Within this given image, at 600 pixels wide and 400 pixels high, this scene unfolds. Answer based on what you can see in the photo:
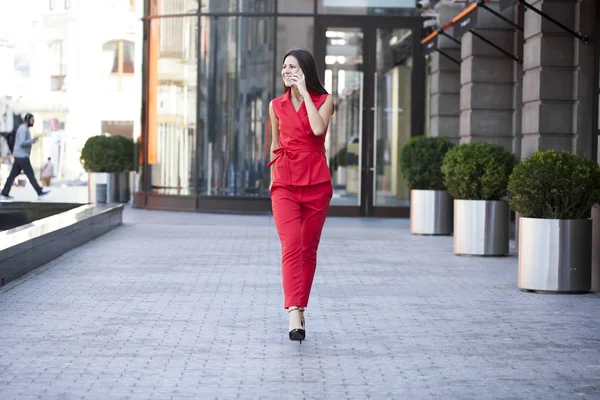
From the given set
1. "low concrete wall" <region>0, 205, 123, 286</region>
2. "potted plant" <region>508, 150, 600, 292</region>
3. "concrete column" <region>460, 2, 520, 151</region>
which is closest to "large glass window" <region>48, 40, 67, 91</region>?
"concrete column" <region>460, 2, 520, 151</region>

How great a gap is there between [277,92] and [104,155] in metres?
5.83

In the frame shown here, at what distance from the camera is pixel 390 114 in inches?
938

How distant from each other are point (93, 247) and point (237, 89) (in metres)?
9.63

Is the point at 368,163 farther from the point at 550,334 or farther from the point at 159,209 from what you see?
the point at 550,334

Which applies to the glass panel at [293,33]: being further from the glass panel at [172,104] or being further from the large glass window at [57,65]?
the large glass window at [57,65]

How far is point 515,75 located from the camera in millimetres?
19469

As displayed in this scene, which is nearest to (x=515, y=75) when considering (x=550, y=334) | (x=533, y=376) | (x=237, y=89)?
(x=237, y=89)

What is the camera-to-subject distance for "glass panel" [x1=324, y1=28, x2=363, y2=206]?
23766 mm

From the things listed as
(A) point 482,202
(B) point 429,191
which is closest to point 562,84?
(A) point 482,202

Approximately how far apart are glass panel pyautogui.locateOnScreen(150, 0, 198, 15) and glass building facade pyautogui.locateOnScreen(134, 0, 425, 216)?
39mm

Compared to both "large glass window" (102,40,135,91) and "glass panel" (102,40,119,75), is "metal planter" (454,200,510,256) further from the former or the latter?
"glass panel" (102,40,119,75)

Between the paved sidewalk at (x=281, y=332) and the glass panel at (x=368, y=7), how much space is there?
1053cm

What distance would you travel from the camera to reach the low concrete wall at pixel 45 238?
36.3 feet

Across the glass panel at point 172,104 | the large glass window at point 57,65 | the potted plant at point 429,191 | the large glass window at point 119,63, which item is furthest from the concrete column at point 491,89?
the large glass window at point 57,65
